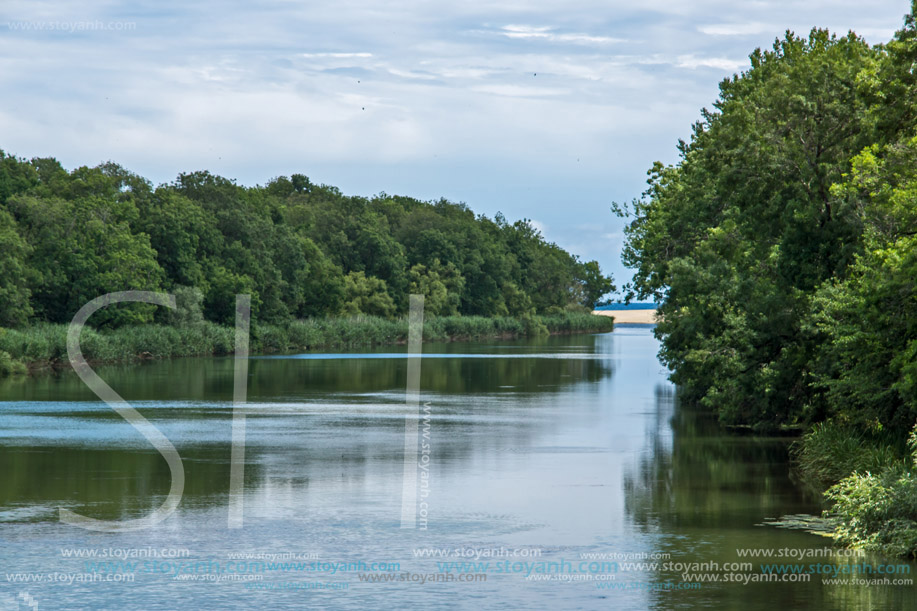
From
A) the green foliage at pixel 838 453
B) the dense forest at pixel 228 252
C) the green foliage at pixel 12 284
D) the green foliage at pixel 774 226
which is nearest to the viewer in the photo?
the green foliage at pixel 838 453

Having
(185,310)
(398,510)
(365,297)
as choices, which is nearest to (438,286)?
(365,297)

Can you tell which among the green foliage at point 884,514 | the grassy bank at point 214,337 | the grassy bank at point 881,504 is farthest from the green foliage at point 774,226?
the grassy bank at point 214,337

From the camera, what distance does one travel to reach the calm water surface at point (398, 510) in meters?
14.9

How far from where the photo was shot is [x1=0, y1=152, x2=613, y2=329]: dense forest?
6756cm

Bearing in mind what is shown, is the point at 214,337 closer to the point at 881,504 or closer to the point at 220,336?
the point at 220,336

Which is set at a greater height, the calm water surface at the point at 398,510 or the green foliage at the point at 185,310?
the green foliage at the point at 185,310

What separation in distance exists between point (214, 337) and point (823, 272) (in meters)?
54.5

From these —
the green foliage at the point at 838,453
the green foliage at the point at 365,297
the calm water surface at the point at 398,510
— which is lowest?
the calm water surface at the point at 398,510

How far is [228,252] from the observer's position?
87062 millimetres

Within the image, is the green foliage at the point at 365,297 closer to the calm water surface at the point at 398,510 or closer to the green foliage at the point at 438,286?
the green foliage at the point at 438,286

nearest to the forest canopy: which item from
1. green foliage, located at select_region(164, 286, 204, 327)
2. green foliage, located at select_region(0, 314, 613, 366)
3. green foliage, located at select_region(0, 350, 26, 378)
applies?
green foliage, located at select_region(0, 350, 26, 378)

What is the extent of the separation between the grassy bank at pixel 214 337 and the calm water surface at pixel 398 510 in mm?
16378

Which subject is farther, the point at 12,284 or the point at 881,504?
the point at 12,284

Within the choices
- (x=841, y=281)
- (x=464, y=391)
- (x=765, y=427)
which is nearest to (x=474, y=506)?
(x=841, y=281)
